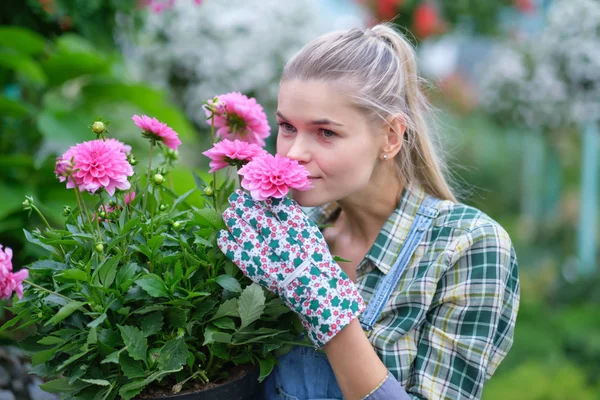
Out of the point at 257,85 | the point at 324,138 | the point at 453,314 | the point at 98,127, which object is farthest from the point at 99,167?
the point at 257,85

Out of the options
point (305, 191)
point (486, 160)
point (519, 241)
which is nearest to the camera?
point (305, 191)

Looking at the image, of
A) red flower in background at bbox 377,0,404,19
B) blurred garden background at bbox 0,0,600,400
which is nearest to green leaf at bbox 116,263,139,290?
blurred garden background at bbox 0,0,600,400

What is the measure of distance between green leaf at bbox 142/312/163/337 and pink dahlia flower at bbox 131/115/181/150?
0.34 metres

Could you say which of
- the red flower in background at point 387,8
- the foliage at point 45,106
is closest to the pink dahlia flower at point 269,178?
the foliage at point 45,106

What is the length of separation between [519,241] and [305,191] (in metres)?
5.09

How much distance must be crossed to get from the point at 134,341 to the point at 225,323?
150 mm

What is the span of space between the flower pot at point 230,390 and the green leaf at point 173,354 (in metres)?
0.08

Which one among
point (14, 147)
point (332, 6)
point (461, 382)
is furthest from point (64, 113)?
point (332, 6)

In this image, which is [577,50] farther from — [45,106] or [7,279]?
[7,279]

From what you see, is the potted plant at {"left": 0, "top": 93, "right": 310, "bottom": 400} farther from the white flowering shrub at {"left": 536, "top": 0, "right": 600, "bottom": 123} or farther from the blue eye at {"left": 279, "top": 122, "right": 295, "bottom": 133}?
the white flowering shrub at {"left": 536, "top": 0, "right": 600, "bottom": 123}

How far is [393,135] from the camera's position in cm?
133

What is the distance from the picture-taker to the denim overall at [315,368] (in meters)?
1.28

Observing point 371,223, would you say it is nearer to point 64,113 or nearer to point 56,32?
point 64,113

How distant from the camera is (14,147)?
2996mm
